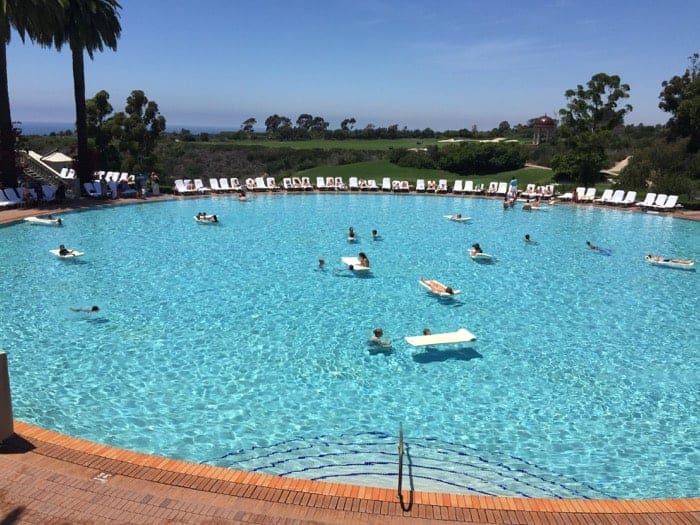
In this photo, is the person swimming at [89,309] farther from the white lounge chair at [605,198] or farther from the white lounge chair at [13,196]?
the white lounge chair at [605,198]

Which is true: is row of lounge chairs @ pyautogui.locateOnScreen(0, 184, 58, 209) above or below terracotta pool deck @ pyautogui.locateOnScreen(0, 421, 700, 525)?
above

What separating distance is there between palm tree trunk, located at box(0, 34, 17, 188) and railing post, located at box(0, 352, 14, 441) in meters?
21.5

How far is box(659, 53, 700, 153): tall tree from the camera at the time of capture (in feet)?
116

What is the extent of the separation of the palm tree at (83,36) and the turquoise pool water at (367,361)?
9.01m

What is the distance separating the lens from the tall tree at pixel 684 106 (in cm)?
3550

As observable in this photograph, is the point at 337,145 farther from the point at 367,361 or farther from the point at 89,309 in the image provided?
the point at 367,361

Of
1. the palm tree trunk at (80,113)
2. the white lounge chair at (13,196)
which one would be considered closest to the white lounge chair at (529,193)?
the palm tree trunk at (80,113)

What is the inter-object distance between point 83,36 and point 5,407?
79.7ft

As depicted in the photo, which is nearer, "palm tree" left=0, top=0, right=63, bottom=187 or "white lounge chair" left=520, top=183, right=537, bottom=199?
"palm tree" left=0, top=0, right=63, bottom=187

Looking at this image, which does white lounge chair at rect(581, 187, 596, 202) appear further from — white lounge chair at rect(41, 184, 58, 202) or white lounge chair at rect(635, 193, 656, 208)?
white lounge chair at rect(41, 184, 58, 202)

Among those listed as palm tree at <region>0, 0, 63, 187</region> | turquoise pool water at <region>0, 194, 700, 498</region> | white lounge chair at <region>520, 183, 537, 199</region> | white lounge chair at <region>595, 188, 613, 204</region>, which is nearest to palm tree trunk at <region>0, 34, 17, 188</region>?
palm tree at <region>0, 0, 63, 187</region>

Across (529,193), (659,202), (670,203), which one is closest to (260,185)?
(529,193)

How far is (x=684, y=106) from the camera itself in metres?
35.8

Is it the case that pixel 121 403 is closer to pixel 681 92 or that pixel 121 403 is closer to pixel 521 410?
pixel 521 410
